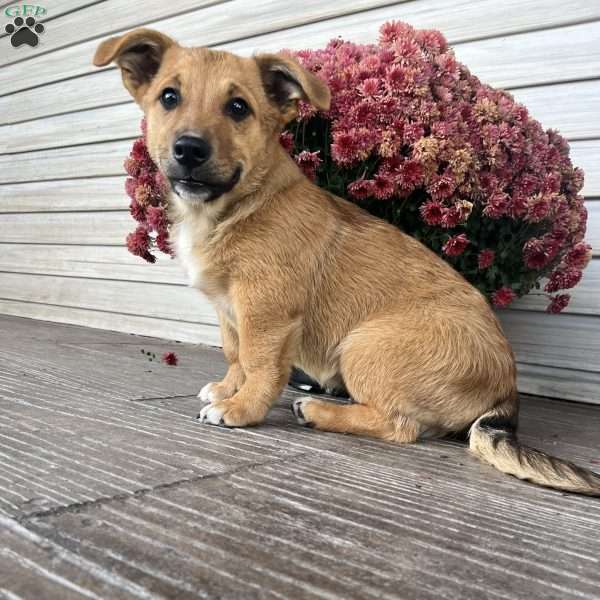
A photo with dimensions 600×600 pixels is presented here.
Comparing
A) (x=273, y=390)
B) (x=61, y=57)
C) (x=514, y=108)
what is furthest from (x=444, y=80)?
(x=61, y=57)

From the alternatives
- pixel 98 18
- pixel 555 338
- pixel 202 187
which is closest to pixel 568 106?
pixel 555 338

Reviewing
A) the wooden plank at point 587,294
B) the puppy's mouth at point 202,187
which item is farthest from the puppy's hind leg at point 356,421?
the wooden plank at point 587,294

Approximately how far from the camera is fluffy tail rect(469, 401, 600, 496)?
1813 mm

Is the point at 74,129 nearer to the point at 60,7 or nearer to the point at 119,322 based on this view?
the point at 60,7

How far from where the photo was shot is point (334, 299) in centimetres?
246

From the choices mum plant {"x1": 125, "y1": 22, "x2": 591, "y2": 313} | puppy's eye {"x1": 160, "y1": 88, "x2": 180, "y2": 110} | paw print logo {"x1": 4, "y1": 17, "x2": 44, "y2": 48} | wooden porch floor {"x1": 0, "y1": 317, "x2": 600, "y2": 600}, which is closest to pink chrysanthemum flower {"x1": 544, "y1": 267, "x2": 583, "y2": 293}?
mum plant {"x1": 125, "y1": 22, "x2": 591, "y2": 313}

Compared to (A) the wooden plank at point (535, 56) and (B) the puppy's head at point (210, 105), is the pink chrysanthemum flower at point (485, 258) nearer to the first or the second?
(B) the puppy's head at point (210, 105)

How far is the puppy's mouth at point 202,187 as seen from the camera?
2.20 m

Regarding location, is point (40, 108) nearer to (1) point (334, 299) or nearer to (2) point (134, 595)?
(1) point (334, 299)

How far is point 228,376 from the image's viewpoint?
106 inches

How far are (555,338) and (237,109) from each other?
2.45 m

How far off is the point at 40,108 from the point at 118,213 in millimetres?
1749

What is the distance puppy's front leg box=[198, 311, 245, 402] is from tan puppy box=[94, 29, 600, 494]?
208mm

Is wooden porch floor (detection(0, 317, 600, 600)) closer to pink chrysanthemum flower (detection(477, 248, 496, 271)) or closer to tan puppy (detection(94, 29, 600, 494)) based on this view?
tan puppy (detection(94, 29, 600, 494))
